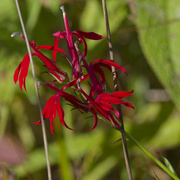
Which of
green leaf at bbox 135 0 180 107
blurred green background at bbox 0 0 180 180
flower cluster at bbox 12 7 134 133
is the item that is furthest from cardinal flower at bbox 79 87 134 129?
green leaf at bbox 135 0 180 107

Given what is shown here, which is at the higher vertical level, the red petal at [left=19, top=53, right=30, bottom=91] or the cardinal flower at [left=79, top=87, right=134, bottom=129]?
the red petal at [left=19, top=53, right=30, bottom=91]

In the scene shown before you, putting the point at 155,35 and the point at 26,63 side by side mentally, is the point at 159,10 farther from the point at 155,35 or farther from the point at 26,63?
the point at 26,63

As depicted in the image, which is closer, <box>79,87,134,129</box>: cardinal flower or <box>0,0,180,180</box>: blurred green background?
<box>79,87,134,129</box>: cardinal flower

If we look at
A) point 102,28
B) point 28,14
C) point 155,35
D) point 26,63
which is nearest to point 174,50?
point 155,35

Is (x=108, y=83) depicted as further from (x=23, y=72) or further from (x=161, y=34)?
(x=23, y=72)

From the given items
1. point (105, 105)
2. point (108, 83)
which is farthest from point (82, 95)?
point (108, 83)

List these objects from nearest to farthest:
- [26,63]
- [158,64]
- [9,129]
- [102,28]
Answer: [26,63] → [158,64] → [102,28] → [9,129]

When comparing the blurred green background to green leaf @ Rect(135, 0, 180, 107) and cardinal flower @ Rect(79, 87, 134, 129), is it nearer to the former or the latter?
green leaf @ Rect(135, 0, 180, 107)

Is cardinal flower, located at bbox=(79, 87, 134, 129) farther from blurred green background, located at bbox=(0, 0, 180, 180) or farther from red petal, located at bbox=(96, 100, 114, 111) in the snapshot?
blurred green background, located at bbox=(0, 0, 180, 180)
